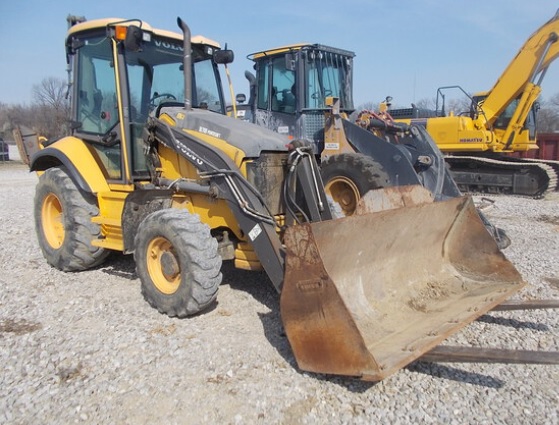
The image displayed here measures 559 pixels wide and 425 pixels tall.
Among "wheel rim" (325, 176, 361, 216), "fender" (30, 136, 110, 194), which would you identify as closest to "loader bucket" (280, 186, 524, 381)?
"wheel rim" (325, 176, 361, 216)

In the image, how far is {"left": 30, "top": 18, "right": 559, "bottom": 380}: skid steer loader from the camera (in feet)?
10.8

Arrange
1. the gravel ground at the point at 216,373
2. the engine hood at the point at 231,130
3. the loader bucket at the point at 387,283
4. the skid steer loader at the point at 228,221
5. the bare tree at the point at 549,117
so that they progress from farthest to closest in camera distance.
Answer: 1. the bare tree at the point at 549,117
2. the engine hood at the point at 231,130
3. the skid steer loader at the point at 228,221
4. the loader bucket at the point at 387,283
5. the gravel ground at the point at 216,373

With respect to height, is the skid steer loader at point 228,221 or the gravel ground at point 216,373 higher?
the skid steer loader at point 228,221

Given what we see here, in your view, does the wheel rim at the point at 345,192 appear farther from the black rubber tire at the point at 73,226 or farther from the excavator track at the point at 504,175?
the excavator track at the point at 504,175

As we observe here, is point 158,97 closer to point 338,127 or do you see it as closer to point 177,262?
point 177,262

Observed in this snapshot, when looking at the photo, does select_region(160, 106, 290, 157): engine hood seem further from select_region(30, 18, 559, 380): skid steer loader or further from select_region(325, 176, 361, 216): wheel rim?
select_region(325, 176, 361, 216): wheel rim

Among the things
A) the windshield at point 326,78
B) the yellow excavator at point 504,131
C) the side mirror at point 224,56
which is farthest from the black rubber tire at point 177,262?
the yellow excavator at point 504,131

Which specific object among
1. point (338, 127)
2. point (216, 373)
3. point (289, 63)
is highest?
point (289, 63)

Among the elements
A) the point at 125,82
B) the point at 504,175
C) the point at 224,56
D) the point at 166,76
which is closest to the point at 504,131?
the point at 504,175

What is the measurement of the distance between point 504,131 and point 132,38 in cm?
1115

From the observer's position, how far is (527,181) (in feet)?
41.4

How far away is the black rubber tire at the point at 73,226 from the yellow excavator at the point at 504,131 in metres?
9.24

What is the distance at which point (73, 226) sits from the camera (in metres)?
5.59

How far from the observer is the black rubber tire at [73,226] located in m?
5.59
